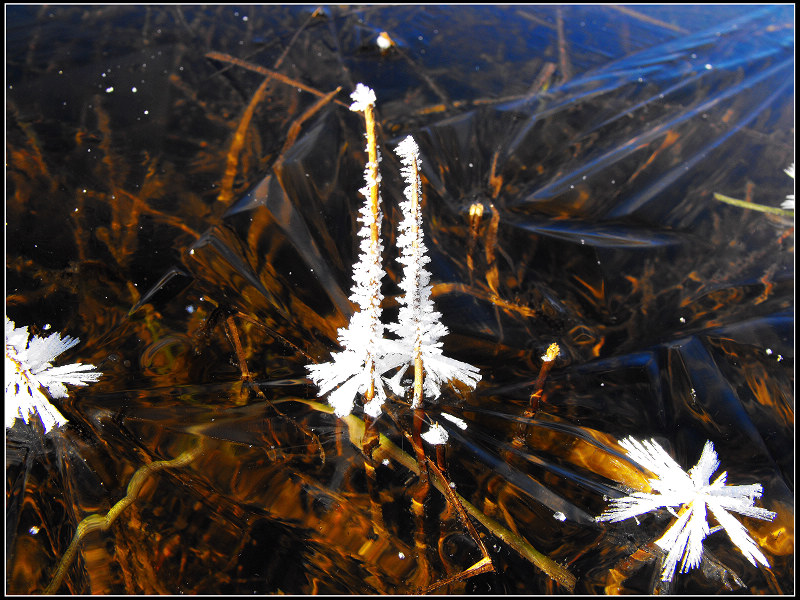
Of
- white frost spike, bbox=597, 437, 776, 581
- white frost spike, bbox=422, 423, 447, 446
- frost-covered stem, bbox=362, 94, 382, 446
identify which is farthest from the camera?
A: white frost spike, bbox=422, 423, 447, 446

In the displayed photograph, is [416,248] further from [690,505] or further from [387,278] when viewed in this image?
[690,505]

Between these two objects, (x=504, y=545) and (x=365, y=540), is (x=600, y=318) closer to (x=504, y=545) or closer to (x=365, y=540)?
(x=504, y=545)

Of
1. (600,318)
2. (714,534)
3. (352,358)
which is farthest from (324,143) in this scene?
(714,534)

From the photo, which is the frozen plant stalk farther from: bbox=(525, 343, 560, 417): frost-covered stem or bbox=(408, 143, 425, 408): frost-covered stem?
bbox=(525, 343, 560, 417): frost-covered stem

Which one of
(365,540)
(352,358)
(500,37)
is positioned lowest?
(365,540)

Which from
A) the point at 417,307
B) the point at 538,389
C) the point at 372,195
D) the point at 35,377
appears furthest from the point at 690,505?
the point at 35,377

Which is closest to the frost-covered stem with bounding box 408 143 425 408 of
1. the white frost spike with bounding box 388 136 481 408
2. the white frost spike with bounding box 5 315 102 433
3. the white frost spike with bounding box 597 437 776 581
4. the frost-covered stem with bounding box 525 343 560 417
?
the white frost spike with bounding box 388 136 481 408

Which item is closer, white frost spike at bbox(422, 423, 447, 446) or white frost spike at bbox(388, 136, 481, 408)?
white frost spike at bbox(388, 136, 481, 408)
